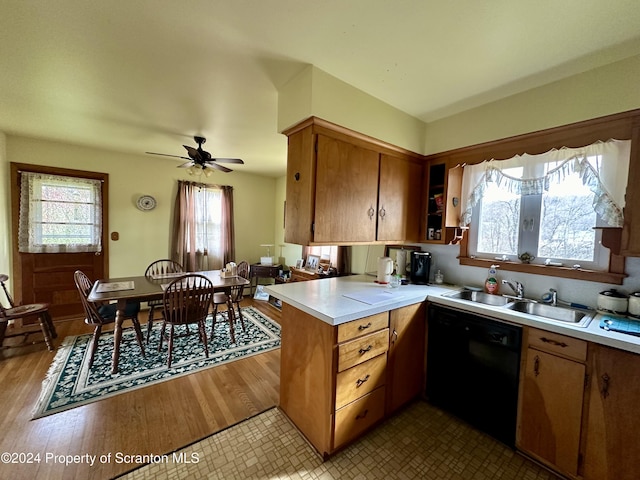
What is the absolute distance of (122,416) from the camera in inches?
74.9

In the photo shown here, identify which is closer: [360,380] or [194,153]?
[360,380]

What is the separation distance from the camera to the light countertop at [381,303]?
1361 millimetres

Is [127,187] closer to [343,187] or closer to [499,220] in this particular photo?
[343,187]

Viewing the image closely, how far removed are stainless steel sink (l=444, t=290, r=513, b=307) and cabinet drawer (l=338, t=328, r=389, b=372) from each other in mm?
729

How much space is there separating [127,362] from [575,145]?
4.27 metres

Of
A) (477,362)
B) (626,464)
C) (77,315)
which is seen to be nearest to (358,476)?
(477,362)

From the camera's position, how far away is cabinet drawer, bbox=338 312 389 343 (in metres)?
1.53

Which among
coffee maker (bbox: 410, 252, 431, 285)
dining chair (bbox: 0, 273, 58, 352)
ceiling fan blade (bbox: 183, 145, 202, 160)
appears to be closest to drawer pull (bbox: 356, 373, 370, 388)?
coffee maker (bbox: 410, 252, 431, 285)

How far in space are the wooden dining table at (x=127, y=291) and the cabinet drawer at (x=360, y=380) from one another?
1957mm

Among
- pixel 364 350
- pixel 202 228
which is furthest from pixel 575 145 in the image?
pixel 202 228

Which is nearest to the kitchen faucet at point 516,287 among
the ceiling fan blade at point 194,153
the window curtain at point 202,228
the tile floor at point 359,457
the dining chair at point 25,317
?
the tile floor at point 359,457

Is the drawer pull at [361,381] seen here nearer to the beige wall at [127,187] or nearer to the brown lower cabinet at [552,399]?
the brown lower cabinet at [552,399]

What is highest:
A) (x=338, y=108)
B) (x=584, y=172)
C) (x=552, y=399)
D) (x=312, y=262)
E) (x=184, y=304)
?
(x=338, y=108)

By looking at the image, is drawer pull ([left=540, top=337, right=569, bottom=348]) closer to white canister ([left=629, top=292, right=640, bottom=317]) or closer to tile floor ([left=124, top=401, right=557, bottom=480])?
white canister ([left=629, top=292, right=640, bottom=317])
